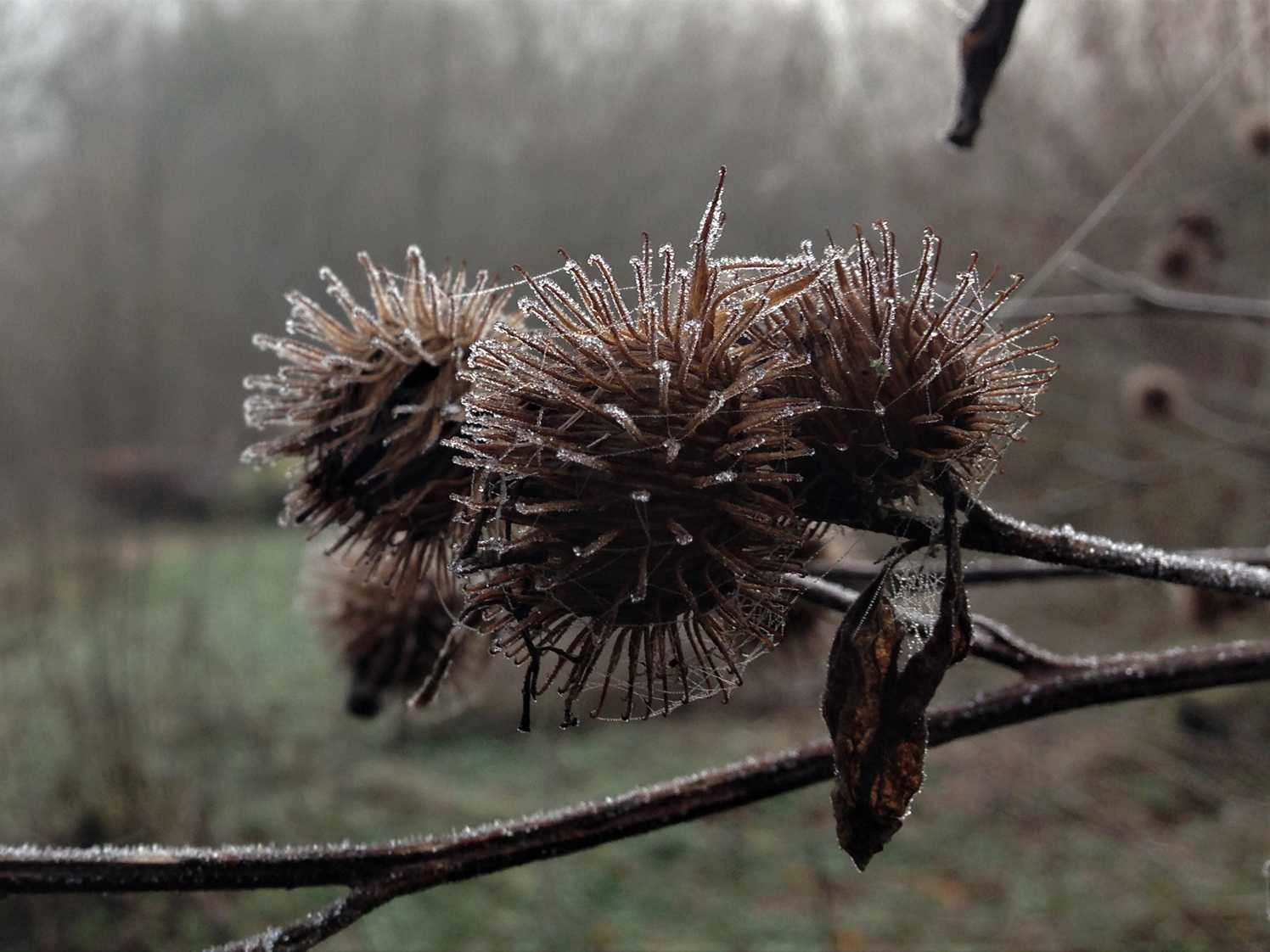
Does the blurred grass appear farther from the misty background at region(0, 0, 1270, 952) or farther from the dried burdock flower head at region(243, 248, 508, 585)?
the dried burdock flower head at region(243, 248, 508, 585)

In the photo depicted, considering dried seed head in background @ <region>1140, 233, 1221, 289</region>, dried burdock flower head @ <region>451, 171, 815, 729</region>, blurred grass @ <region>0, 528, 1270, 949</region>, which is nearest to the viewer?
dried burdock flower head @ <region>451, 171, 815, 729</region>

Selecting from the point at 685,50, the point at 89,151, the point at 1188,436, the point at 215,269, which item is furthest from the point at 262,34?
the point at 1188,436

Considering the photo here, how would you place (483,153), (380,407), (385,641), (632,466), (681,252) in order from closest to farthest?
(632,466), (380,407), (385,641), (681,252), (483,153)

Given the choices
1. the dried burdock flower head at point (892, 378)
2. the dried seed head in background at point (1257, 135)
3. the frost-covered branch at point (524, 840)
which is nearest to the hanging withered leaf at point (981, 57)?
the dried burdock flower head at point (892, 378)

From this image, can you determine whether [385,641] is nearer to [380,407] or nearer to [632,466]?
[380,407]

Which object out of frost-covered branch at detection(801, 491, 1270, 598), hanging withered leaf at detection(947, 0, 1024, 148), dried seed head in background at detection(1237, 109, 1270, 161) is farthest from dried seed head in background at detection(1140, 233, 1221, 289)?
frost-covered branch at detection(801, 491, 1270, 598)

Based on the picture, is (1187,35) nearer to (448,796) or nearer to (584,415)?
(584,415)

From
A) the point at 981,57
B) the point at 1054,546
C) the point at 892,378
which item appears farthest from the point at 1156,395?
the point at 892,378

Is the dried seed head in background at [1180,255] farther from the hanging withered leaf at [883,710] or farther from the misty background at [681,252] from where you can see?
the hanging withered leaf at [883,710]
